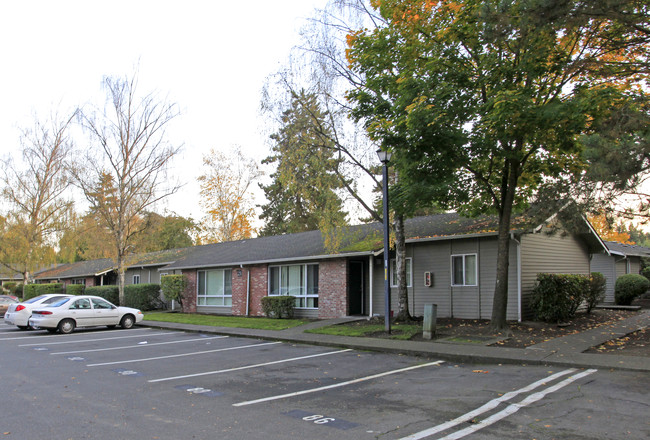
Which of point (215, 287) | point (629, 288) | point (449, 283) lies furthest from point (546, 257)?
point (215, 287)

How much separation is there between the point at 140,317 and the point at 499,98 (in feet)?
55.3

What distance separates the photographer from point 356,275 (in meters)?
20.8

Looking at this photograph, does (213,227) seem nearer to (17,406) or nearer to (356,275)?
(356,275)

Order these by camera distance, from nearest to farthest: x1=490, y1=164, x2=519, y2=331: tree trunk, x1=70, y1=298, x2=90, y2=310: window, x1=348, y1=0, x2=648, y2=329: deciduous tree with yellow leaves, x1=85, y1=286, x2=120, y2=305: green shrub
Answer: x1=348, y1=0, x2=648, y2=329: deciduous tree with yellow leaves < x1=490, y1=164, x2=519, y2=331: tree trunk < x1=70, y1=298, x2=90, y2=310: window < x1=85, y1=286, x2=120, y2=305: green shrub

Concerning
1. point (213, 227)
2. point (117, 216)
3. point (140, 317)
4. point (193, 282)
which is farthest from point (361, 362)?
point (213, 227)

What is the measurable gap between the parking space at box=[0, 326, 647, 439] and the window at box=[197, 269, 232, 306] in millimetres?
13086

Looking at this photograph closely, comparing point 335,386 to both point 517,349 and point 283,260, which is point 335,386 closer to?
point 517,349

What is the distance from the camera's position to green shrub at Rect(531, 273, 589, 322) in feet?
50.3

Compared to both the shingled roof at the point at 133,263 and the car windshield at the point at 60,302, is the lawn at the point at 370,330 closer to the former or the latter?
the car windshield at the point at 60,302

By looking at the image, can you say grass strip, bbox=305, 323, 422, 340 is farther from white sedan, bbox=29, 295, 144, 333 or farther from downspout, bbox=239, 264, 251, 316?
white sedan, bbox=29, 295, 144, 333

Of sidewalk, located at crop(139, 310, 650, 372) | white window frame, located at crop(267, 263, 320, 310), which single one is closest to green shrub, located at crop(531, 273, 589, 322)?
sidewalk, located at crop(139, 310, 650, 372)

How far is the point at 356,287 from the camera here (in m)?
20.7

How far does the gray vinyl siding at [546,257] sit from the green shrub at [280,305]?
9.94 metres

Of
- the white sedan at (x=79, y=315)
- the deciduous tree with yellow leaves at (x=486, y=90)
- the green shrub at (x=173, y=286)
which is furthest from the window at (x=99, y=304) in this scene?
the deciduous tree with yellow leaves at (x=486, y=90)
